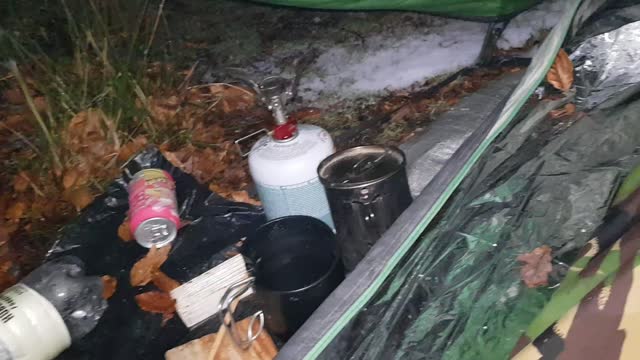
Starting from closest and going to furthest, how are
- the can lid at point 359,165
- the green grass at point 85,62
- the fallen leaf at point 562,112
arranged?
the fallen leaf at point 562,112
the can lid at point 359,165
the green grass at point 85,62

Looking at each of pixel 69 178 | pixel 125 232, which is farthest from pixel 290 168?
pixel 69 178

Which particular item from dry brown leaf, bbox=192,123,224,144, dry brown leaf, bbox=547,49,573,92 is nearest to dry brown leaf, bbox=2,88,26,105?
dry brown leaf, bbox=192,123,224,144

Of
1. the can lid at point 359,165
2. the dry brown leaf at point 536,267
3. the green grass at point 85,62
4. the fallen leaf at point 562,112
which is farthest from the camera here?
the green grass at point 85,62

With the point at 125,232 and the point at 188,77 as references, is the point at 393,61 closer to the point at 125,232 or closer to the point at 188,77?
the point at 188,77

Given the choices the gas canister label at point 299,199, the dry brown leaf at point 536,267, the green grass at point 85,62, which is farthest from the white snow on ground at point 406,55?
the dry brown leaf at point 536,267

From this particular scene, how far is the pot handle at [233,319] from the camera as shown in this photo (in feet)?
3.65

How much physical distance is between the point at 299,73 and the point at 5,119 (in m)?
0.81

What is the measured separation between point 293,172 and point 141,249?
0.37 metres

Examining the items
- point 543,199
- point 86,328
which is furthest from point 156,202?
point 543,199

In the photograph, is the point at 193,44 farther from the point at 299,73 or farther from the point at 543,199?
the point at 543,199

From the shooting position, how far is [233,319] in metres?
1.14

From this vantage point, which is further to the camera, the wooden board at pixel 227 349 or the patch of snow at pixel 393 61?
the patch of snow at pixel 393 61

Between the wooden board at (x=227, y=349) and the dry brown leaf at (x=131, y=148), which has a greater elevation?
the dry brown leaf at (x=131, y=148)

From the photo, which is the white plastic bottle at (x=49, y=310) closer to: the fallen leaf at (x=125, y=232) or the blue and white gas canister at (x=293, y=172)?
the fallen leaf at (x=125, y=232)
